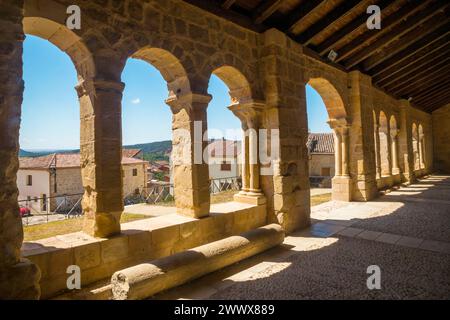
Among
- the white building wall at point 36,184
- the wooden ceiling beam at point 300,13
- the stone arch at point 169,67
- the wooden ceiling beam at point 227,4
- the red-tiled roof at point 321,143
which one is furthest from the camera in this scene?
the red-tiled roof at point 321,143

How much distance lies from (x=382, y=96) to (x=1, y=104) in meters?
9.41

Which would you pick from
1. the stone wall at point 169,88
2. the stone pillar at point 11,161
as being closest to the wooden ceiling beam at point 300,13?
the stone wall at point 169,88

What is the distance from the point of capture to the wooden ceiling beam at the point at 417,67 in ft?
23.1

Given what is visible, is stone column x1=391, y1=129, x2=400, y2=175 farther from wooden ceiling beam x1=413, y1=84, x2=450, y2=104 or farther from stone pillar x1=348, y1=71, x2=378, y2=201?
stone pillar x1=348, y1=71, x2=378, y2=201

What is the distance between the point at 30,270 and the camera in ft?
6.42

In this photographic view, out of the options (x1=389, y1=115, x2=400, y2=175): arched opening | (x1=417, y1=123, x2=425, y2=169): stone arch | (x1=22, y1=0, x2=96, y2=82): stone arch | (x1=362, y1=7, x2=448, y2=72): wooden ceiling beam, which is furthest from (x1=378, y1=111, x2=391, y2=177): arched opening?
(x1=22, y1=0, x2=96, y2=82): stone arch

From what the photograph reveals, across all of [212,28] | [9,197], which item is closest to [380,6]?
[212,28]

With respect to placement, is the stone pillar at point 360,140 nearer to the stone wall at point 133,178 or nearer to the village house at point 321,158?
the village house at point 321,158

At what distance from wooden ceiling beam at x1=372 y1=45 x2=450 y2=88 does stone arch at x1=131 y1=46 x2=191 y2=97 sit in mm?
6365

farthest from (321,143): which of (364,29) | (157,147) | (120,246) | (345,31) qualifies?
(157,147)

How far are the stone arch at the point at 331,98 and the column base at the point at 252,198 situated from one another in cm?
301
